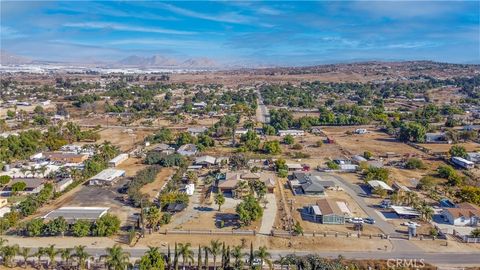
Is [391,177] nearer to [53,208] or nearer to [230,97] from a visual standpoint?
[53,208]

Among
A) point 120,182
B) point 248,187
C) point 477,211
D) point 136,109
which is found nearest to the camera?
point 477,211

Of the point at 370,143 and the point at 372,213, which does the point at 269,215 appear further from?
the point at 370,143

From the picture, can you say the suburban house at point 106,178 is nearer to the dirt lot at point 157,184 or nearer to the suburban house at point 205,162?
the dirt lot at point 157,184

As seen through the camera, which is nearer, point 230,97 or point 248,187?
point 248,187

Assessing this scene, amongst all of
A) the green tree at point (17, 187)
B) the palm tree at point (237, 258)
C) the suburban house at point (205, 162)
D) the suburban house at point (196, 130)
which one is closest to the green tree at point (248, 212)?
the palm tree at point (237, 258)

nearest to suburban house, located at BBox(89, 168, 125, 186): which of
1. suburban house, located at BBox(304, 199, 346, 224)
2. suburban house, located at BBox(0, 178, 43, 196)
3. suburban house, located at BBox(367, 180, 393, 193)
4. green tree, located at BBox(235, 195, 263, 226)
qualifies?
suburban house, located at BBox(0, 178, 43, 196)

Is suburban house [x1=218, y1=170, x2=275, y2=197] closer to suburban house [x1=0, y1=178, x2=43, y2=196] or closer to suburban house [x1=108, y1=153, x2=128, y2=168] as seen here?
suburban house [x1=108, y1=153, x2=128, y2=168]

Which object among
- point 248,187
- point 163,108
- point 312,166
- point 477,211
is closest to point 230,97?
point 163,108
